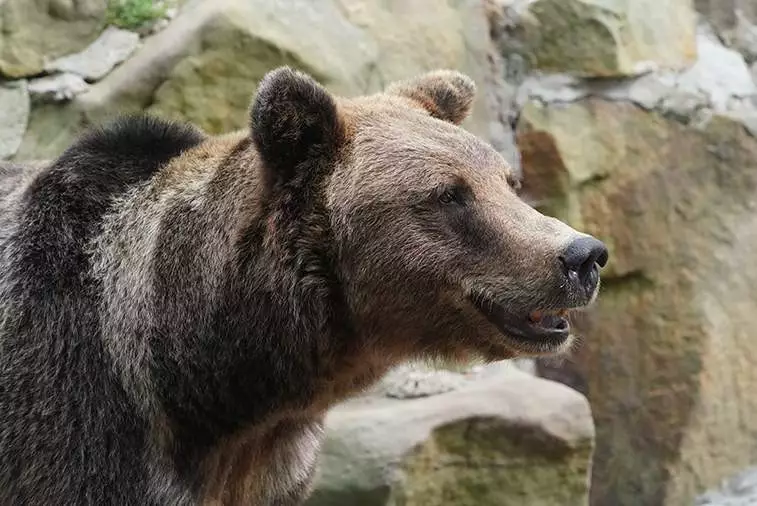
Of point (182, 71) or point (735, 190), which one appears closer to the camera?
point (182, 71)

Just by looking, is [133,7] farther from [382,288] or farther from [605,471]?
[605,471]

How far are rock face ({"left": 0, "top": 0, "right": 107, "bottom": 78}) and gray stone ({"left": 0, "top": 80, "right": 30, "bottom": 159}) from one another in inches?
3.6

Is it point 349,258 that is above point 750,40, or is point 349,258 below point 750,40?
above

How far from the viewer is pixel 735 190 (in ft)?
18.6

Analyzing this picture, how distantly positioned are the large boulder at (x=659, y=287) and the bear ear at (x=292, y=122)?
2.67 meters

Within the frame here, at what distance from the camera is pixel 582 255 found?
9.37 feet

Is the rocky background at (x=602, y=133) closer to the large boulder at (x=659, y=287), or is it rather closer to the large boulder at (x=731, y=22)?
the large boulder at (x=659, y=287)

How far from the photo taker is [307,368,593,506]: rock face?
454 cm

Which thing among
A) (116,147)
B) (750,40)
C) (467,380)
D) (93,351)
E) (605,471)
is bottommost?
(605,471)

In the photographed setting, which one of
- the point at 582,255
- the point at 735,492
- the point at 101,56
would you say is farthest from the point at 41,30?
the point at 735,492

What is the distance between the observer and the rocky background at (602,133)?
16.6ft

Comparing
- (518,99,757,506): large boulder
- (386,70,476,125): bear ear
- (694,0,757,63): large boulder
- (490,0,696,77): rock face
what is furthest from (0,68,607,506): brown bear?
(694,0,757,63): large boulder

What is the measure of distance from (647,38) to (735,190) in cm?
98

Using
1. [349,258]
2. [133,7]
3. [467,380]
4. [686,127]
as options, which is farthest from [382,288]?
[686,127]
